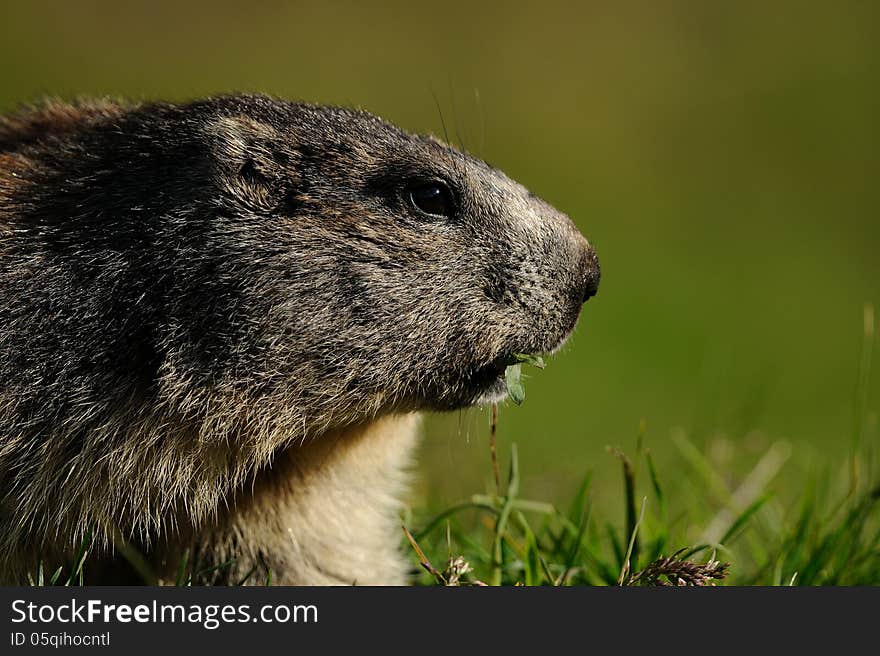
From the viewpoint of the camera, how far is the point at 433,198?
472 centimetres

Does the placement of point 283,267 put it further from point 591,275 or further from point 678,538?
point 678,538

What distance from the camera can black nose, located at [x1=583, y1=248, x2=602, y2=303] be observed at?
4.78m

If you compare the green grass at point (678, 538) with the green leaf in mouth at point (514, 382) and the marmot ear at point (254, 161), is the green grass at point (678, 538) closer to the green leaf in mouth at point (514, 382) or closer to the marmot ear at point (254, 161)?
the green leaf in mouth at point (514, 382)

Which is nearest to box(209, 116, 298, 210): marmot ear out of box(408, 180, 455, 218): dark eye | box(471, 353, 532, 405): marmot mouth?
box(408, 180, 455, 218): dark eye

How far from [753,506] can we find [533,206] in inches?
62.6

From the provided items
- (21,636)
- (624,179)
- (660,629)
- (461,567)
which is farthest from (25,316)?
(624,179)

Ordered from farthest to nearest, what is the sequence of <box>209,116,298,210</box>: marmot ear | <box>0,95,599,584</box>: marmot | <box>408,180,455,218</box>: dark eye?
<box>408,180,455,218</box>: dark eye < <box>209,116,298,210</box>: marmot ear < <box>0,95,599,584</box>: marmot

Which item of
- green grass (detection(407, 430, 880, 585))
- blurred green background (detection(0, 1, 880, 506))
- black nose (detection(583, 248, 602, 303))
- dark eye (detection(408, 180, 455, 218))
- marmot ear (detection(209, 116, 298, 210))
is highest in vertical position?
blurred green background (detection(0, 1, 880, 506))

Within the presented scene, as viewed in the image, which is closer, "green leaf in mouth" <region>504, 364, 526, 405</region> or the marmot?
the marmot

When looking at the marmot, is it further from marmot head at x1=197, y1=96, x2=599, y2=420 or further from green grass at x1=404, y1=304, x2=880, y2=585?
green grass at x1=404, y1=304, x2=880, y2=585

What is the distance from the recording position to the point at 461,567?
4.16 m

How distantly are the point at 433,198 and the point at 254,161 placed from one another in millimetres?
768

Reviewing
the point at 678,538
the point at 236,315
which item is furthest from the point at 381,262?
the point at 678,538

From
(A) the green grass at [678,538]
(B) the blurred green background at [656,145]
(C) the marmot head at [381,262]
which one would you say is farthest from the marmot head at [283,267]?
(B) the blurred green background at [656,145]
